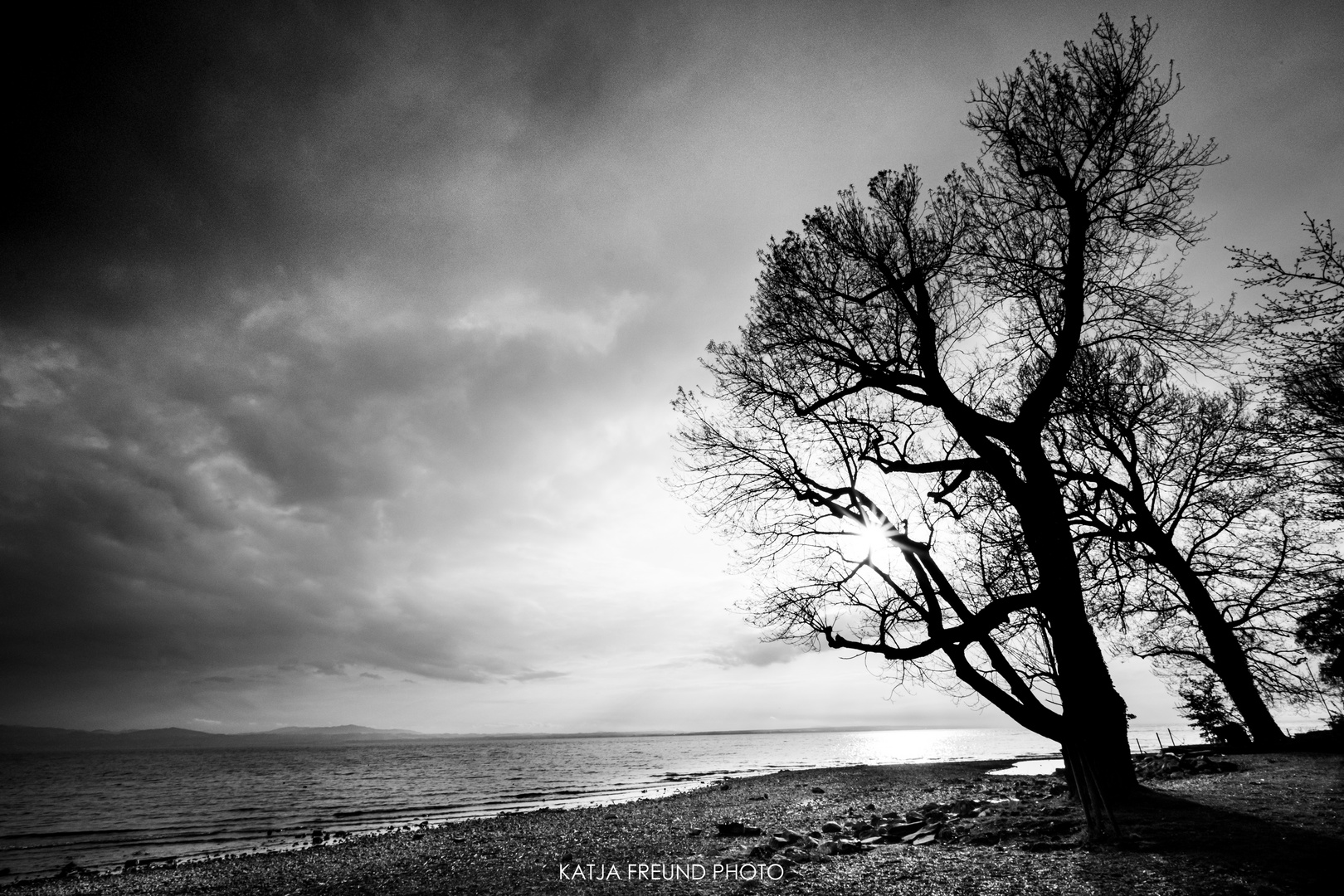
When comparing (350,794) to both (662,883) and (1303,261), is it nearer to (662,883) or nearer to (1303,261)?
(662,883)

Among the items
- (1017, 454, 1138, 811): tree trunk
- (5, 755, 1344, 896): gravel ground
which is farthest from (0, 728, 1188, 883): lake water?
(1017, 454, 1138, 811): tree trunk

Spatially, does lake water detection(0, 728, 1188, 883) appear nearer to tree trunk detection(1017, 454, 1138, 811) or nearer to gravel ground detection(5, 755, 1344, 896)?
gravel ground detection(5, 755, 1344, 896)

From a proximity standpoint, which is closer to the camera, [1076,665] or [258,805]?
[1076,665]

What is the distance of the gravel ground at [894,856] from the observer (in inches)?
251

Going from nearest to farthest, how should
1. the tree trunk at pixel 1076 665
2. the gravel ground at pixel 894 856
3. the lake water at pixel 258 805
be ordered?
the gravel ground at pixel 894 856 < the tree trunk at pixel 1076 665 < the lake water at pixel 258 805

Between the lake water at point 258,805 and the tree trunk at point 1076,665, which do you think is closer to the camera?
the tree trunk at point 1076,665

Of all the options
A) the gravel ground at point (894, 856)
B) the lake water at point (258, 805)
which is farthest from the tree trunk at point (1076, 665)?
the lake water at point (258, 805)

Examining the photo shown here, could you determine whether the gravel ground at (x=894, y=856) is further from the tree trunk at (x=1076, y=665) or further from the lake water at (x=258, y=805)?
the lake water at (x=258, y=805)

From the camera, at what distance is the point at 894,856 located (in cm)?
839

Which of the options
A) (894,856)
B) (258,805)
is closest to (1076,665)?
(894,856)

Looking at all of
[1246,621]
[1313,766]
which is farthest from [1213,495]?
[1313,766]

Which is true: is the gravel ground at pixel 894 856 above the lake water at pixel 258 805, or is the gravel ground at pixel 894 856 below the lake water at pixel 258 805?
above

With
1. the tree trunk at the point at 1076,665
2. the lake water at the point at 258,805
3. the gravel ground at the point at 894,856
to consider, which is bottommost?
the lake water at the point at 258,805

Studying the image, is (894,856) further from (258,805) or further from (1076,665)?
(258,805)
